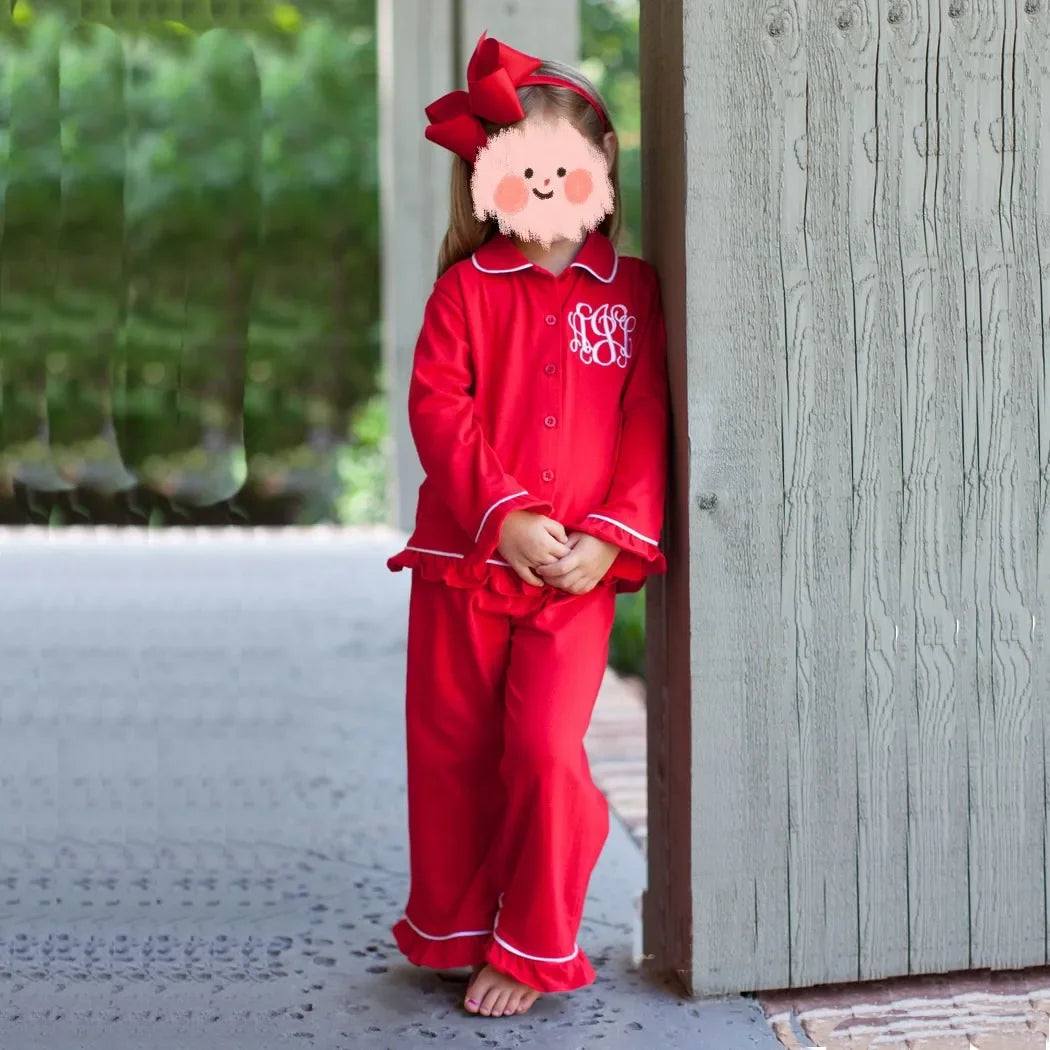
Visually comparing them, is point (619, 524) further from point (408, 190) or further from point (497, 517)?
point (408, 190)

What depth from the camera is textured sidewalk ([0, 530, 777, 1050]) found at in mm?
2123

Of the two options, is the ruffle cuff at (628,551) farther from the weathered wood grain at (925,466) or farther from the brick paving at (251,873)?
the brick paving at (251,873)

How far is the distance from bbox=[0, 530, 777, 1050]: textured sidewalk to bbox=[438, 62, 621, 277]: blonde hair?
1.15m

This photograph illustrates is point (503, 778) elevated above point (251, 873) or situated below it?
above

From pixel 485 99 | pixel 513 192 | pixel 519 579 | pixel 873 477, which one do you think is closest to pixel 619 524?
pixel 519 579

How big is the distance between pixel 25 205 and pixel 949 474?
7.43 meters

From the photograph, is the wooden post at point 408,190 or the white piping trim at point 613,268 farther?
the wooden post at point 408,190

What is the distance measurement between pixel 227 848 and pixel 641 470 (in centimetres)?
148

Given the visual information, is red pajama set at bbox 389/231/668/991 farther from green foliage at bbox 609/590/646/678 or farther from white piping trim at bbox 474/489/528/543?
green foliage at bbox 609/590/646/678

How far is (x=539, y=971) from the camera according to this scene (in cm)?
210

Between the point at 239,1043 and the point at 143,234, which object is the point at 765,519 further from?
the point at 143,234

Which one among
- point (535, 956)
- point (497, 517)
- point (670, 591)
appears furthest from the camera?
point (670, 591)

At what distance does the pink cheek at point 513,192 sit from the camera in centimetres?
208
